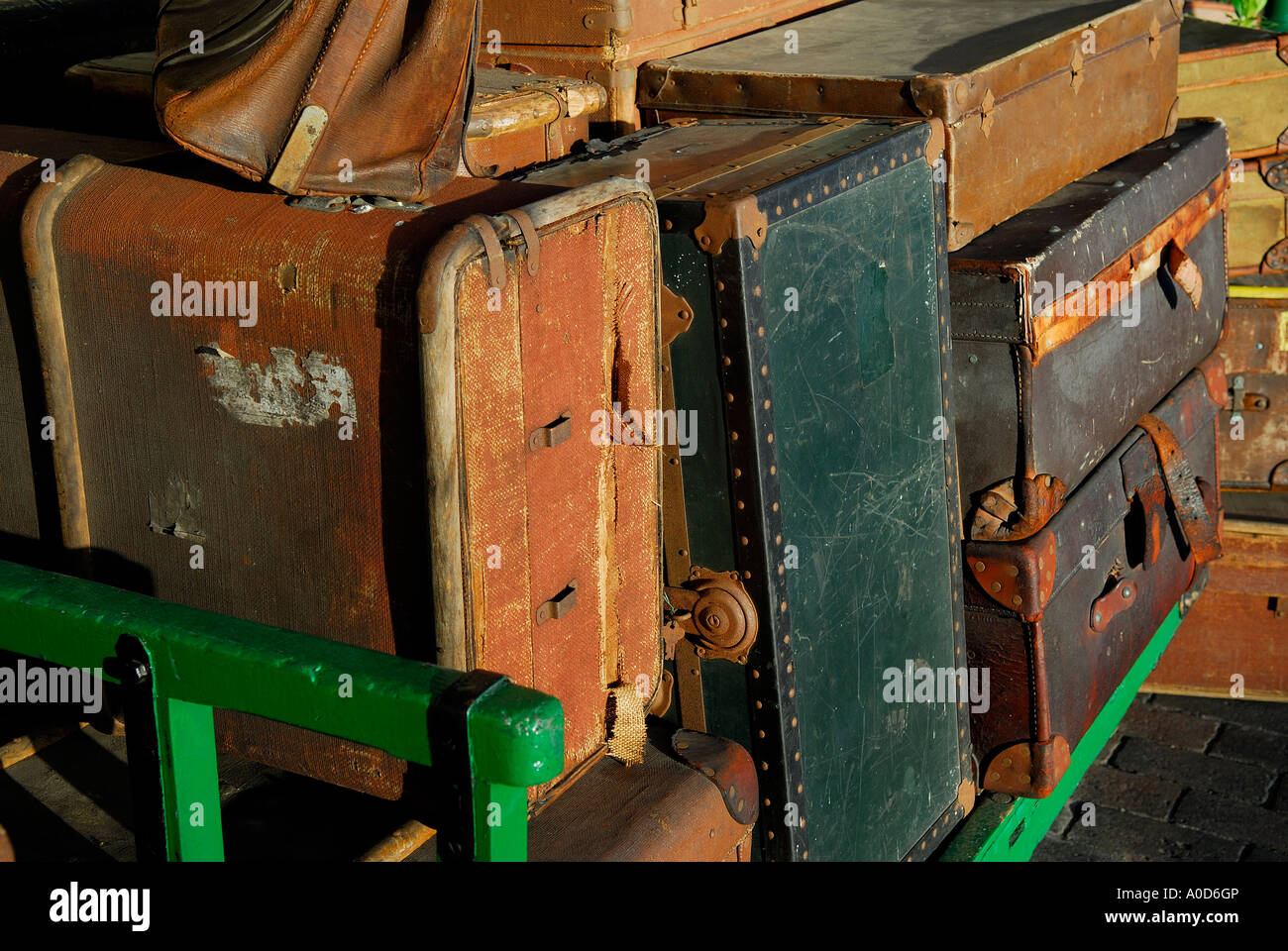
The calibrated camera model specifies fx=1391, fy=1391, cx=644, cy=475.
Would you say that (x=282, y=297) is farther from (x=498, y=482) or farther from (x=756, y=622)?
(x=756, y=622)

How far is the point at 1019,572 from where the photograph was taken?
109 inches

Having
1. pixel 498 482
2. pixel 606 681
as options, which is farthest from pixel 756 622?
pixel 498 482

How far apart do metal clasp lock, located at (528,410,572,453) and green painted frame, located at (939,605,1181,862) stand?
4.43ft

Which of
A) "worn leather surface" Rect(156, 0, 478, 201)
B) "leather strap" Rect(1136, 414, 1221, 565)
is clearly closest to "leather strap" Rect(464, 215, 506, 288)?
"worn leather surface" Rect(156, 0, 478, 201)

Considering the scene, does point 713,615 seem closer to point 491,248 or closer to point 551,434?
point 551,434

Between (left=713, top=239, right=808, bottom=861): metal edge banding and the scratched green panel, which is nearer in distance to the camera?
(left=713, top=239, right=808, bottom=861): metal edge banding

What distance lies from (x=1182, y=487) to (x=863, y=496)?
53.4 inches

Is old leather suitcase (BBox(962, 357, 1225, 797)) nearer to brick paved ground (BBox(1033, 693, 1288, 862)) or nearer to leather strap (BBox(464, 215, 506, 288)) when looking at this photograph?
brick paved ground (BBox(1033, 693, 1288, 862))

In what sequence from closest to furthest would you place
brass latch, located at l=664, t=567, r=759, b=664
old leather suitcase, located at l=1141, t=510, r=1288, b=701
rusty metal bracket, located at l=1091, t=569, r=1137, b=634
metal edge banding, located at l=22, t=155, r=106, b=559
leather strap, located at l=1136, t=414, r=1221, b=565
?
metal edge banding, located at l=22, t=155, r=106, b=559
brass latch, located at l=664, t=567, r=759, b=664
rusty metal bracket, located at l=1091, t=569, r=1137, b=634
leather strap, located at l=1136, t=414, r=1221, b=565
old leather suitcase, located at l=1141, t=510, r=1288, b=701

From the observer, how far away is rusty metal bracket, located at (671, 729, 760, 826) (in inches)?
84.9

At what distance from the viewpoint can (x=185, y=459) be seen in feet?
6.37

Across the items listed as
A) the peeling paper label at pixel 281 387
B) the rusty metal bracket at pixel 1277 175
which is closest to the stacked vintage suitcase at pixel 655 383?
the peeling paper label at pixel 281 387

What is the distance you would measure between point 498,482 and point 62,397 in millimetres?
695

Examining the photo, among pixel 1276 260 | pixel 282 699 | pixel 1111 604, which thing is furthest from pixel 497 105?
pixel 1276 260
